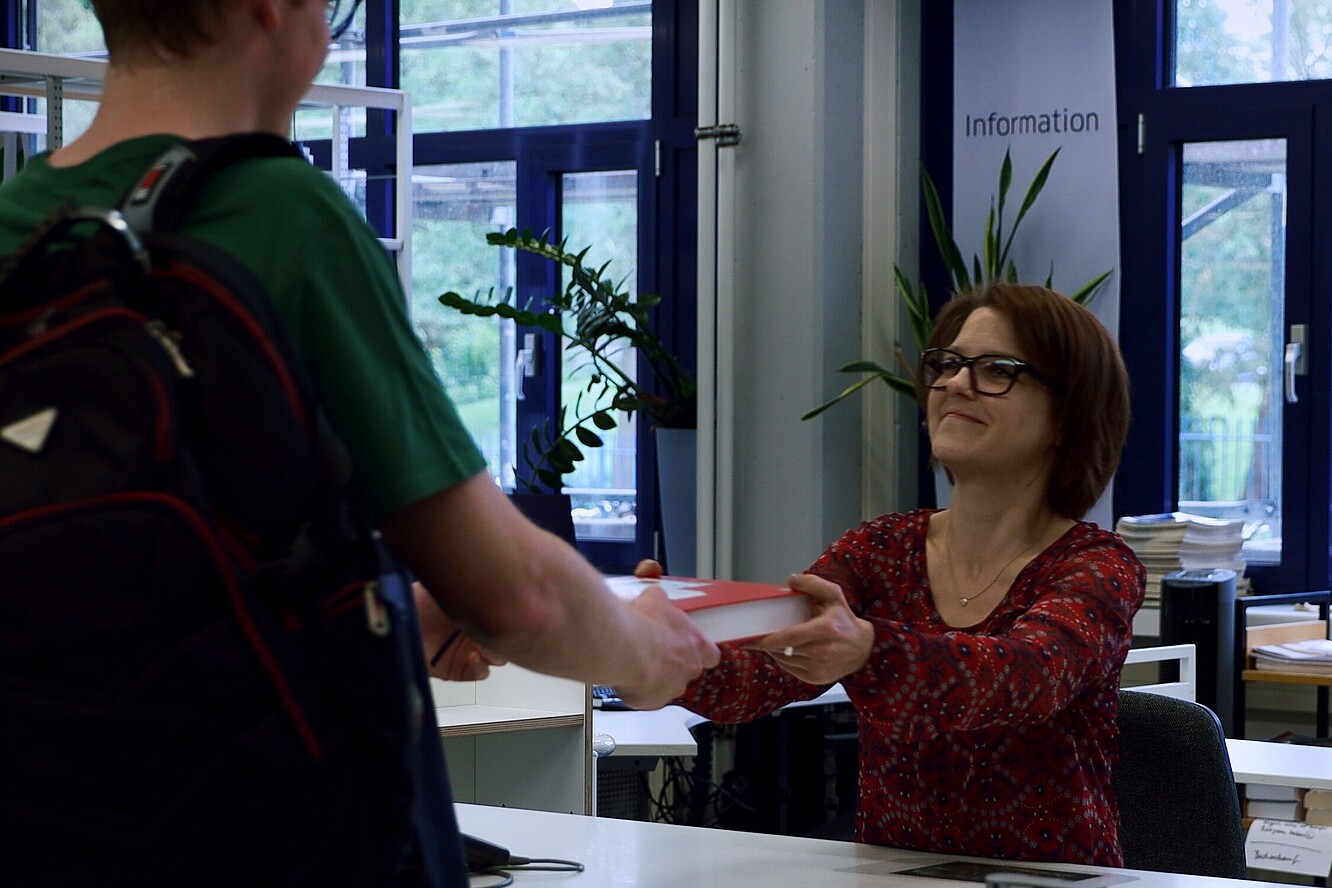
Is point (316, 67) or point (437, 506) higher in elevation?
point (316, 67)

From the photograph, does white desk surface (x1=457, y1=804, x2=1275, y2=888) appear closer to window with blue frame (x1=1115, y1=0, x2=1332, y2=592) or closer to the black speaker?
the black speaker

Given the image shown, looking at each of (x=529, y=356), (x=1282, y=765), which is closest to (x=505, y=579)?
(x=1282, y=765)

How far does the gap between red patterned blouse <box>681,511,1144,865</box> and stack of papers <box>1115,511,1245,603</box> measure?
2690 mm

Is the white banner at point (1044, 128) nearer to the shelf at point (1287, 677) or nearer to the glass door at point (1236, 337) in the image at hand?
the glass door at point (1236, 337)

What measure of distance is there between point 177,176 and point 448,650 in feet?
1.88

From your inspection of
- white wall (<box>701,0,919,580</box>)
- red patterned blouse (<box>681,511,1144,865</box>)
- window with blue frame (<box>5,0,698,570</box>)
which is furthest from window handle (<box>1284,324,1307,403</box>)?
red patterned blouse (<box>681,511,1144,865</box>)

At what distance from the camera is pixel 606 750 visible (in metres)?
3.20

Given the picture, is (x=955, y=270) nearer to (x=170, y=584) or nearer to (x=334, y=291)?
(x=334, y=291)

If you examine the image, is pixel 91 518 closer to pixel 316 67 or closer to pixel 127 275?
pixel 127 275

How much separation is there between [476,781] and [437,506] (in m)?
2.50

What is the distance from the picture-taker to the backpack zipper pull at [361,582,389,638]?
80 centimetres

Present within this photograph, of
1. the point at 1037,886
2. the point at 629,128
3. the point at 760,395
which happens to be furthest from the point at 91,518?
the point at 629,128

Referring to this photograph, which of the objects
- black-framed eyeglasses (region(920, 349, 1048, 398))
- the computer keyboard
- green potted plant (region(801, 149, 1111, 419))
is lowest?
the computer keyboard

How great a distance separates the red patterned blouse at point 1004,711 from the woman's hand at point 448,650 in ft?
1.61
